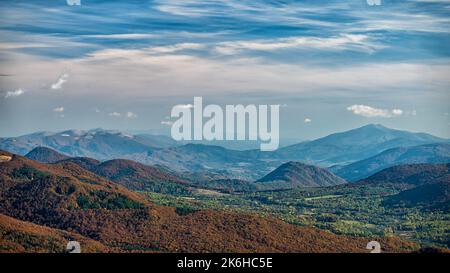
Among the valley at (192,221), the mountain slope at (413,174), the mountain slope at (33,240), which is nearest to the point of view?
the mountain slope at (33,240)

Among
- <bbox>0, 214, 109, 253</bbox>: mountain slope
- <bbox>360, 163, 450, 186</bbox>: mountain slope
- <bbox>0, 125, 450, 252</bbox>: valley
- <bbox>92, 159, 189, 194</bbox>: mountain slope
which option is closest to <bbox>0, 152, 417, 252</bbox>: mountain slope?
<bbox>0, 125, 450, 252</bbox>: valley

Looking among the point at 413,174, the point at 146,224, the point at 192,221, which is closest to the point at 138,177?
the point at 413,174

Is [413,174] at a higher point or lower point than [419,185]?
lower

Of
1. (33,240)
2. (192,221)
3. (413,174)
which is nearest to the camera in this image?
(33,240)

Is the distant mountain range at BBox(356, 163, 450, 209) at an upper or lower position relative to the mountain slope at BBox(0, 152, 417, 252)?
lower

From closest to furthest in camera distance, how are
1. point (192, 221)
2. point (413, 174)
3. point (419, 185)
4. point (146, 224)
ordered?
point (146, 224) → point (192, 221) → point (419, 185) → point (413, 174)

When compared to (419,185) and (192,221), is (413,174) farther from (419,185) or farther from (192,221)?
(192,221)

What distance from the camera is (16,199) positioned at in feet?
239

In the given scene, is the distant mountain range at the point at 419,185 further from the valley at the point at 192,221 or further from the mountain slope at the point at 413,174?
the valley at the point at 192,221

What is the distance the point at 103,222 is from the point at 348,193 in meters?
76.6

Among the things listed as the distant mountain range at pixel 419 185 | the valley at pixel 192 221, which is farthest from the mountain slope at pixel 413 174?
the valley at pixel 192 221

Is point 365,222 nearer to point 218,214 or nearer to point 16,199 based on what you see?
point 218,214

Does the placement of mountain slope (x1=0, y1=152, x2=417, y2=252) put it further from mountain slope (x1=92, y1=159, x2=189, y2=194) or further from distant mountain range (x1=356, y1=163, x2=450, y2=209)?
mountain slope (x1=92, y1=159, x2=189, y2=194)
